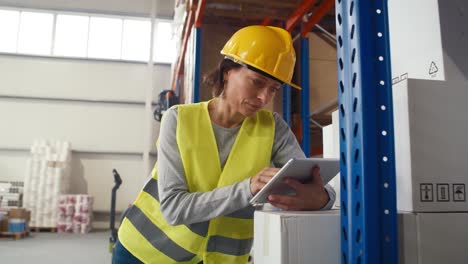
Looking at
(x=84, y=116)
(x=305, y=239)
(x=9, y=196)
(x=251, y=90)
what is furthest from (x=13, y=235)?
(x=305, y=239)

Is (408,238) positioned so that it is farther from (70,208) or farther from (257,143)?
(70,208)

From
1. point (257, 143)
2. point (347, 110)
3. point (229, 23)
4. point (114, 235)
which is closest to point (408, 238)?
point (347, 110)

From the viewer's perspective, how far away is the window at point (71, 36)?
1062cm

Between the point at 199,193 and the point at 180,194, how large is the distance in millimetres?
69

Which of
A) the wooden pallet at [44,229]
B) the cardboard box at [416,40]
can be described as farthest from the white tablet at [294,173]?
the wooden pallet at [44,229]

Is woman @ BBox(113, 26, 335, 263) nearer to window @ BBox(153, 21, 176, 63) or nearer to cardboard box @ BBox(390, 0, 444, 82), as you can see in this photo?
cardboard box @ BBox(390, 0, 444, 82)

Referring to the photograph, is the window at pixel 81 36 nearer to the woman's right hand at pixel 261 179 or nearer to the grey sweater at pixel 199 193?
the grey sweater at pixel 199 193

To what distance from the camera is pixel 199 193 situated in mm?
1363

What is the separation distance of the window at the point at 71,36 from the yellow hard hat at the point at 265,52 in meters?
10.2

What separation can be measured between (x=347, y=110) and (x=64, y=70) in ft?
34.8

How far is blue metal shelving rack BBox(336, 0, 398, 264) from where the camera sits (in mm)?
876

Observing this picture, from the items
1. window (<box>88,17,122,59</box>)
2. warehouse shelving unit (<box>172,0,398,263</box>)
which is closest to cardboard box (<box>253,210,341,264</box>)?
warehouse shelving unit (<box>172,0,398,263</box>)

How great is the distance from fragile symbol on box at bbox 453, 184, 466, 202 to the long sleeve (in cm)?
60

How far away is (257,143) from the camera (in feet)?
5.00
